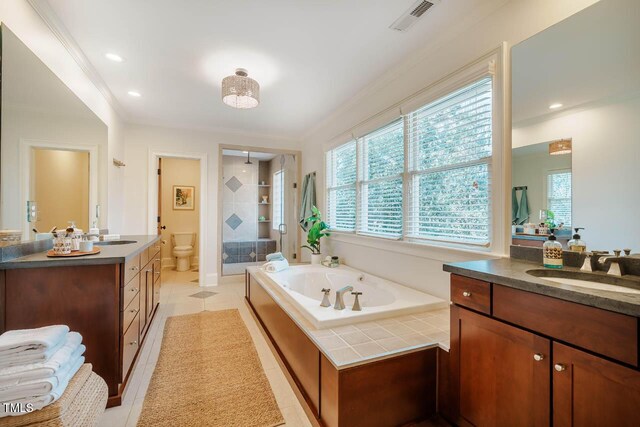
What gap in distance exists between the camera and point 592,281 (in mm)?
1278

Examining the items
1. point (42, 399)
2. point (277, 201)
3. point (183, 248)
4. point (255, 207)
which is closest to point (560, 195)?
point (42, 399)

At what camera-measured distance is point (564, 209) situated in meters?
1.43

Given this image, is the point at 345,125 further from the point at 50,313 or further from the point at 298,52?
the point at 50,313

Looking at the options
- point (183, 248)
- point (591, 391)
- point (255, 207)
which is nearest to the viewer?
point (591, 391)

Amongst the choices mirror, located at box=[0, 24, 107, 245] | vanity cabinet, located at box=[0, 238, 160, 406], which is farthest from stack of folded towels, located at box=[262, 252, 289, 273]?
mirror, located at box=[0, 24, 107, 245]

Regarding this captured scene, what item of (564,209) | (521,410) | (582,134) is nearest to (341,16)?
(582,134)

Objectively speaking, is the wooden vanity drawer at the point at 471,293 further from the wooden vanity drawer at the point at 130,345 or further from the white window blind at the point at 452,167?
the wooden vanity drawer at the point at 130,345

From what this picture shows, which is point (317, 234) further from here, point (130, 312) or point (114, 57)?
point (114, 57)

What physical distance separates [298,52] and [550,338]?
252 centimetres

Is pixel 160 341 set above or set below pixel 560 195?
below

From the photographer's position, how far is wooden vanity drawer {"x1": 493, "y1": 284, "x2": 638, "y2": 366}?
83 centimetres

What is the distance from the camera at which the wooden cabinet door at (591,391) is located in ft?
2.70

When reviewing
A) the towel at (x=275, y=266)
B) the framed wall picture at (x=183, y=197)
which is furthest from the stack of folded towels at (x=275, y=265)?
the framed wall picture at (x=183, y=197)

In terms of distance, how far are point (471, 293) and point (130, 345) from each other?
221 centimetres
